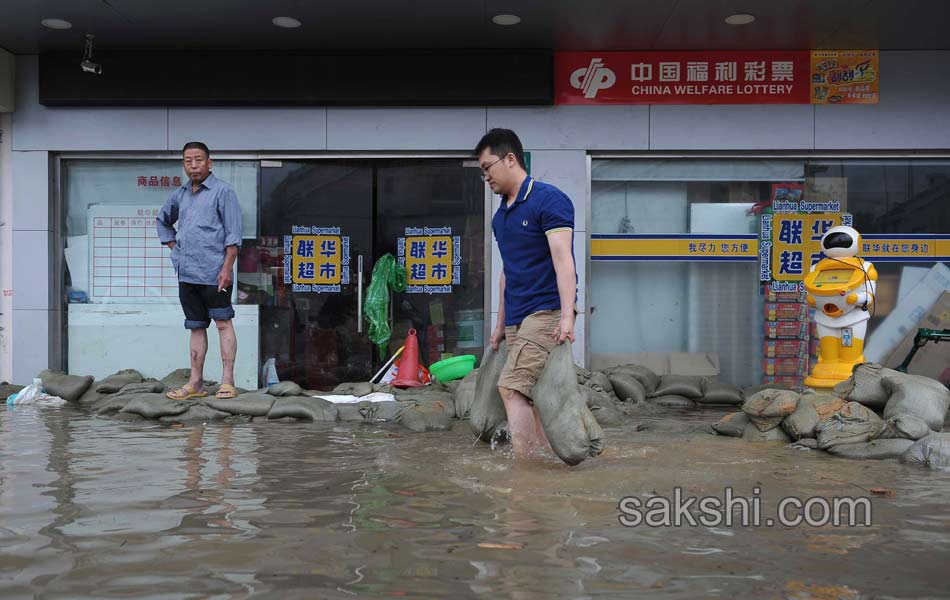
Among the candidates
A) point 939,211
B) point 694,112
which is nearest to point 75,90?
point 694,112

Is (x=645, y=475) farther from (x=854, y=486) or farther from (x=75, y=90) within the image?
(x=75, y=90)

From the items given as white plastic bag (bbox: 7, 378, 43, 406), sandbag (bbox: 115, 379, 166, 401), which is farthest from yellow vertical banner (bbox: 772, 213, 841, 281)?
white plastic bag (bbox: 7, 378, 43, 406)

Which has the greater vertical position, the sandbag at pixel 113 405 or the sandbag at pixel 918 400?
the sandbag at pixel 918 400

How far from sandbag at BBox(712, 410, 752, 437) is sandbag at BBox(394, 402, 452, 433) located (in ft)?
5.66

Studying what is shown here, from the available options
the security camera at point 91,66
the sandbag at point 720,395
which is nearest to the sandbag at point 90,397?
the security camera at point 91,66

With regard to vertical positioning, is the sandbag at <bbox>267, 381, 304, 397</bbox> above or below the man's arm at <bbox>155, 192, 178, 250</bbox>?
below

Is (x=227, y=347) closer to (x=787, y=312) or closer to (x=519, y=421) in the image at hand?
(x=519, y=421)

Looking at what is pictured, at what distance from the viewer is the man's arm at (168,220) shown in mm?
6438

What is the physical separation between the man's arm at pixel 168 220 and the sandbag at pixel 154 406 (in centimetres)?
124

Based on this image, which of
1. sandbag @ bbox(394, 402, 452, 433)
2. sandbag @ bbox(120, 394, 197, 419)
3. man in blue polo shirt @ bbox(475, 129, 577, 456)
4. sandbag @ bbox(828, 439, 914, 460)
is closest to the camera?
man in blue polo shirt @ bbox(475, 129, 577, 456)

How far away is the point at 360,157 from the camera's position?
26.7 feet

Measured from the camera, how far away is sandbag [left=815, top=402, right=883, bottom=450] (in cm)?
438

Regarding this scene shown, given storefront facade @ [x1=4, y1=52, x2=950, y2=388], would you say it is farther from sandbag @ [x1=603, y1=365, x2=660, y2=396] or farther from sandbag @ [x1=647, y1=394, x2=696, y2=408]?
sandbag @ [x1=647, y1=394, x2=696, y2=408]

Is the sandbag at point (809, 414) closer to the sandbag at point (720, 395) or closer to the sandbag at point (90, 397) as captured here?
the sandbag at point (720, 395)
